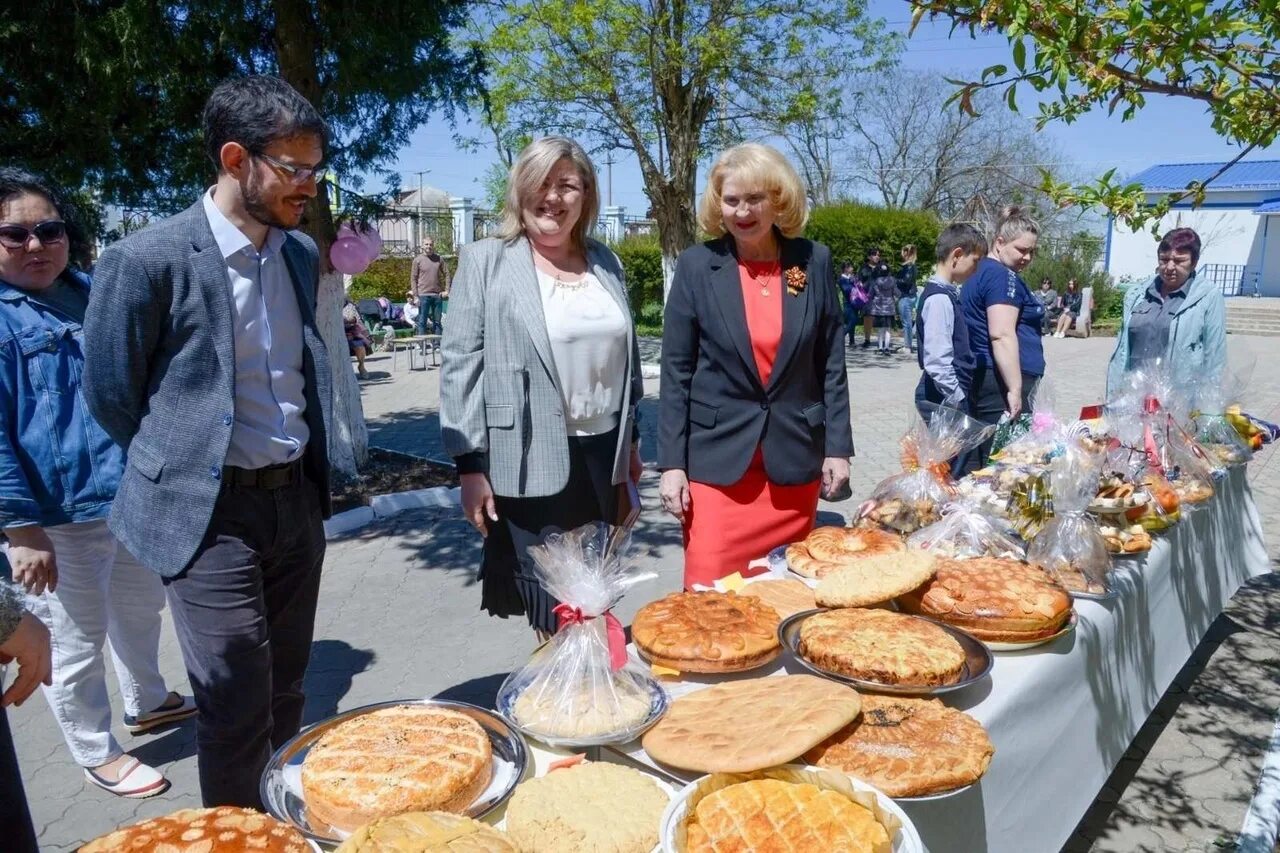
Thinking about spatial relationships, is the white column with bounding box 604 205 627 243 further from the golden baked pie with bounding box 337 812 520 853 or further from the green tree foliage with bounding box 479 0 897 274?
the golden baked pie with bounding box 337 812 520 853

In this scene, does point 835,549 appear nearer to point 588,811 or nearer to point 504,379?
point 504,379

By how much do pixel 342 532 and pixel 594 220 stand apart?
4.36 meters

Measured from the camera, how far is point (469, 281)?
9.02ft

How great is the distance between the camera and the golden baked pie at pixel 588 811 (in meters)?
1.34

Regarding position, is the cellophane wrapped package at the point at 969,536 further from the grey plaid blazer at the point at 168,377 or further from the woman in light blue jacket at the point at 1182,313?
the woman in light blue jacket at the point at 1182,313

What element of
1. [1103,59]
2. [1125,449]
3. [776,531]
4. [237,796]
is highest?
[1103,59]

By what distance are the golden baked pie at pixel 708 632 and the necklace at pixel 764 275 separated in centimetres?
118

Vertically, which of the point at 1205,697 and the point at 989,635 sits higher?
the point at 989,635

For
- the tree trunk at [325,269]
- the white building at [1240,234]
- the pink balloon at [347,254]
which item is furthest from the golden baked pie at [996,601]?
the white building at [1240,234]

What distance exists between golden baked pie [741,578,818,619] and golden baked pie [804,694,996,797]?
1.71 feet

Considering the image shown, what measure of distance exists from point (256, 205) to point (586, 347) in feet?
3.40

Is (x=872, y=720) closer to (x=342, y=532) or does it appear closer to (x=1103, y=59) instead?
(x=1103, y=59)

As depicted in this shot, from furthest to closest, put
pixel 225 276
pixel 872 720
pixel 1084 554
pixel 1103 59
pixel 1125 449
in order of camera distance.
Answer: pixel 1125 449
pixel 1084 554
pixel 1103 59
pixel 225 276
pixel 872 720

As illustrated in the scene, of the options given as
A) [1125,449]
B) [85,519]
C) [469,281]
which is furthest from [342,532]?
[1125,449]
